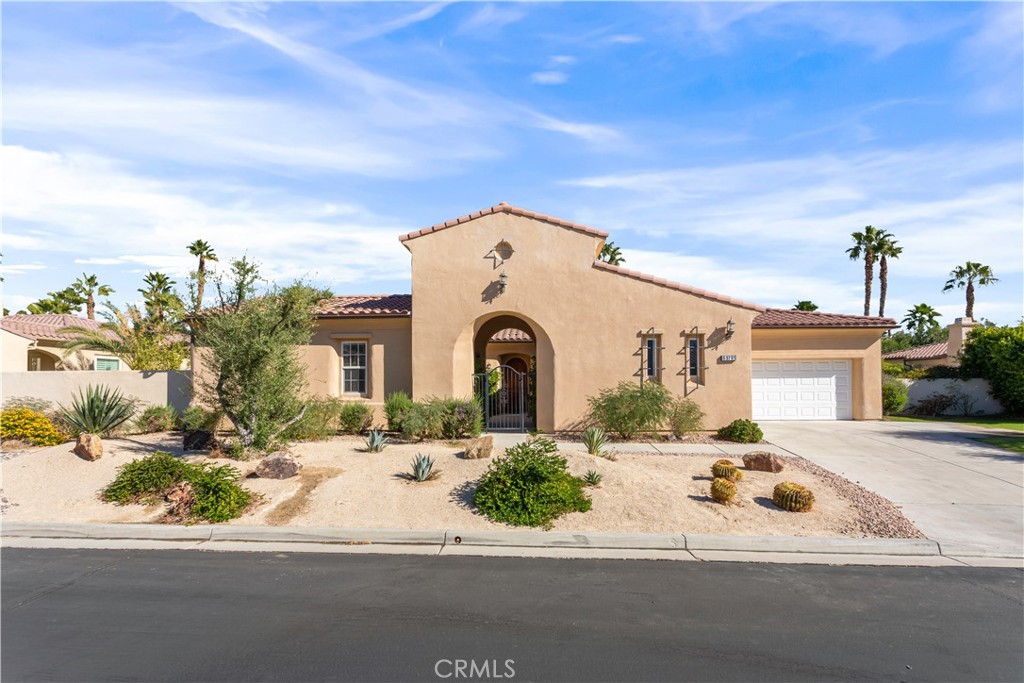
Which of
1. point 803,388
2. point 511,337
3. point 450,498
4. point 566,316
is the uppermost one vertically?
point 566,316

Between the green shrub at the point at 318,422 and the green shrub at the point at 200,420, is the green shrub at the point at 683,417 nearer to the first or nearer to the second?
the green shrub at the point at 318,422

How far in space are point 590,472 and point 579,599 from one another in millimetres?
3950

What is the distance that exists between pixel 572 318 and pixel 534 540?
369 inches

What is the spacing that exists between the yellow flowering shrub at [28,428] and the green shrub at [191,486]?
6567 millimetres

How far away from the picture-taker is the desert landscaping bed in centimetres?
905

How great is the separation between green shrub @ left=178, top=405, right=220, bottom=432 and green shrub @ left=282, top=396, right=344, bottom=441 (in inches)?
88.0

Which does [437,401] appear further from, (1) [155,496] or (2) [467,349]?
(1) [155,496]

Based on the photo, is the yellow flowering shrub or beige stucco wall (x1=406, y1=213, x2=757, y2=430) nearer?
the yellow flowering shrub

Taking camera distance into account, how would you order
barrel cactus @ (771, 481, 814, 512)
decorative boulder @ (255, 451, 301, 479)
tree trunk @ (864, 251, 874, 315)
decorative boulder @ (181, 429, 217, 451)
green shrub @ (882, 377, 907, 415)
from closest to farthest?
barrel cactus @ (771, 481, 814, 512) < decorative boulder @ (255, 451, 301, 479) < decorative boulder @ (181, 429, 217, 451) < green shrub @ (882, 377, 907, 415) < tree trunk @ (864, 251, 874, 315)

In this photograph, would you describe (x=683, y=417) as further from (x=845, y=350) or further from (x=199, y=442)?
(x=199, y=442)

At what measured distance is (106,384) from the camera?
18734 mm

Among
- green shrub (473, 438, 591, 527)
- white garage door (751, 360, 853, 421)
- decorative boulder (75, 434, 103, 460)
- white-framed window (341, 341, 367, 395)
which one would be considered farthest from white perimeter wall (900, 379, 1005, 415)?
decorative boulder (75, 434, 103, 460)

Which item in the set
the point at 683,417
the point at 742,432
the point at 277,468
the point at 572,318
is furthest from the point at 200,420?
the point at 742,432

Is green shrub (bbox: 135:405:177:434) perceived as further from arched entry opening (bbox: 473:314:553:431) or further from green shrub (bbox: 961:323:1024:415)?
green shrub (bbox: 961:323:1024:415)
